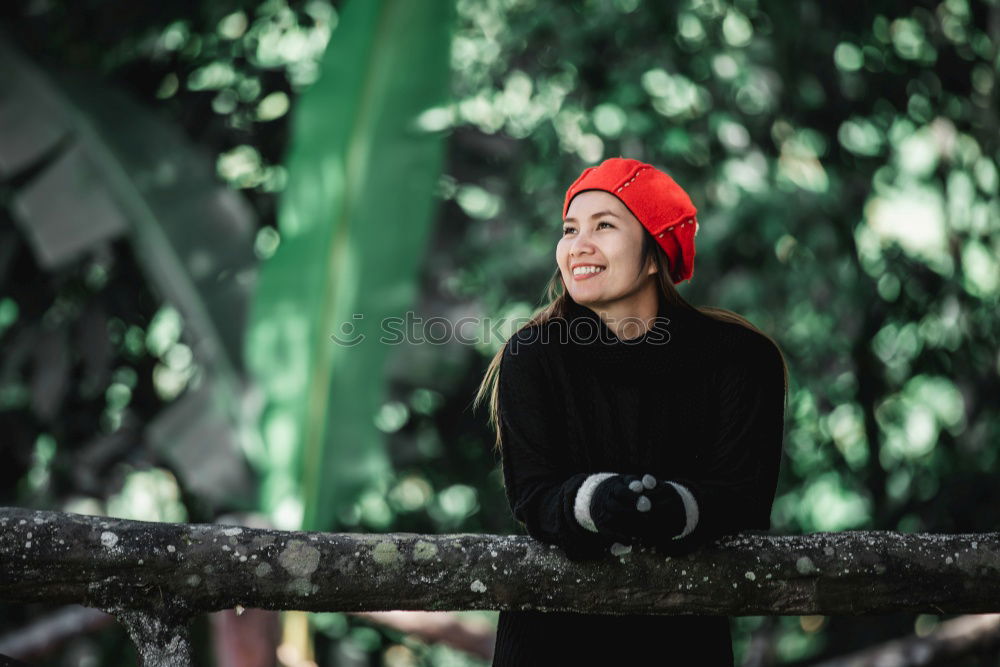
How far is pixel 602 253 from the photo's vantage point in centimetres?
143

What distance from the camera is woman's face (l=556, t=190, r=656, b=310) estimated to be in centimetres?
143

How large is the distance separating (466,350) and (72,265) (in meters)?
1.66

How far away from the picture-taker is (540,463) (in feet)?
4.61

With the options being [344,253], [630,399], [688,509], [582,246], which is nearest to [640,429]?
[630,399]

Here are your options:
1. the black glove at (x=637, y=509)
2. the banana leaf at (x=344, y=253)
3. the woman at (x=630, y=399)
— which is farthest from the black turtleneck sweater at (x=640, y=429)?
the banana leaf at (x=344, y=253)

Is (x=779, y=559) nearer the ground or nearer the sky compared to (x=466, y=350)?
nearer the sky

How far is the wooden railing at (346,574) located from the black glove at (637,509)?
11 centimetres

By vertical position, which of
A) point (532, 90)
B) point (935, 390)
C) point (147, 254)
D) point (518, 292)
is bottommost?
point (935, 390)

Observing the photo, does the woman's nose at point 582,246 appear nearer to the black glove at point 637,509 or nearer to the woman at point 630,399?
the woman at point 630,399

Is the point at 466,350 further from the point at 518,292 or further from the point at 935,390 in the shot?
the point at 935,390

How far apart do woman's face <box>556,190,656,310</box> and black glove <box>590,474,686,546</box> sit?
0.92 ft

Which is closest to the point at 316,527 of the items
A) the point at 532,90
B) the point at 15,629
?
the point at 532,90

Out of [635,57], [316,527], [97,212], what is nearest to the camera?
[316,527]

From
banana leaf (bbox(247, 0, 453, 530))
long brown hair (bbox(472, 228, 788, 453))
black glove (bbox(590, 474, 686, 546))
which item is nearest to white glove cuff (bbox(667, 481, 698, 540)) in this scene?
black glove (bbox(590, 474, 686, 546))
